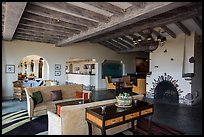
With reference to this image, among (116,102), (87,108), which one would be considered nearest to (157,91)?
(116,102)

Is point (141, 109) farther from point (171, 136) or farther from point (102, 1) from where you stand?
point (102, 1)

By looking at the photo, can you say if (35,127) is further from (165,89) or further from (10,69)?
(165,89)

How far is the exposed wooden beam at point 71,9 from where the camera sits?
3557mm

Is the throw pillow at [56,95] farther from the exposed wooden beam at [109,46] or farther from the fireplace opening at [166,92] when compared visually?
the exposed wooden beam at [109,46]

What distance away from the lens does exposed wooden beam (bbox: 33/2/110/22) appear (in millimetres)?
3557

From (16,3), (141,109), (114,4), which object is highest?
(114,4)

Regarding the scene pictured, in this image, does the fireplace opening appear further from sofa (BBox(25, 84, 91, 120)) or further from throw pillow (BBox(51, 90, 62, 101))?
throw pillow (BBox(51, 90, 62, 101))

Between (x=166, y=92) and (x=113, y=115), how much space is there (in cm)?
564

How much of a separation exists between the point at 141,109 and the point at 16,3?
3.14m

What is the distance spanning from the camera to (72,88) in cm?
583

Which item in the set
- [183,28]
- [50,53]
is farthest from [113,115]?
[50,53]

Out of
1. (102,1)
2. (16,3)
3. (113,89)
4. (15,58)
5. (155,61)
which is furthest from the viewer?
(113,89)

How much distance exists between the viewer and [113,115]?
8.78ft

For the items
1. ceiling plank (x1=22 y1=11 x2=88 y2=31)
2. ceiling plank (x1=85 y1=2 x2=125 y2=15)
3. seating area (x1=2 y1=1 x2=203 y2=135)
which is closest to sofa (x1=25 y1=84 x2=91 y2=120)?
seating area (x1=2 y1=1 x2=203 y2=135)
